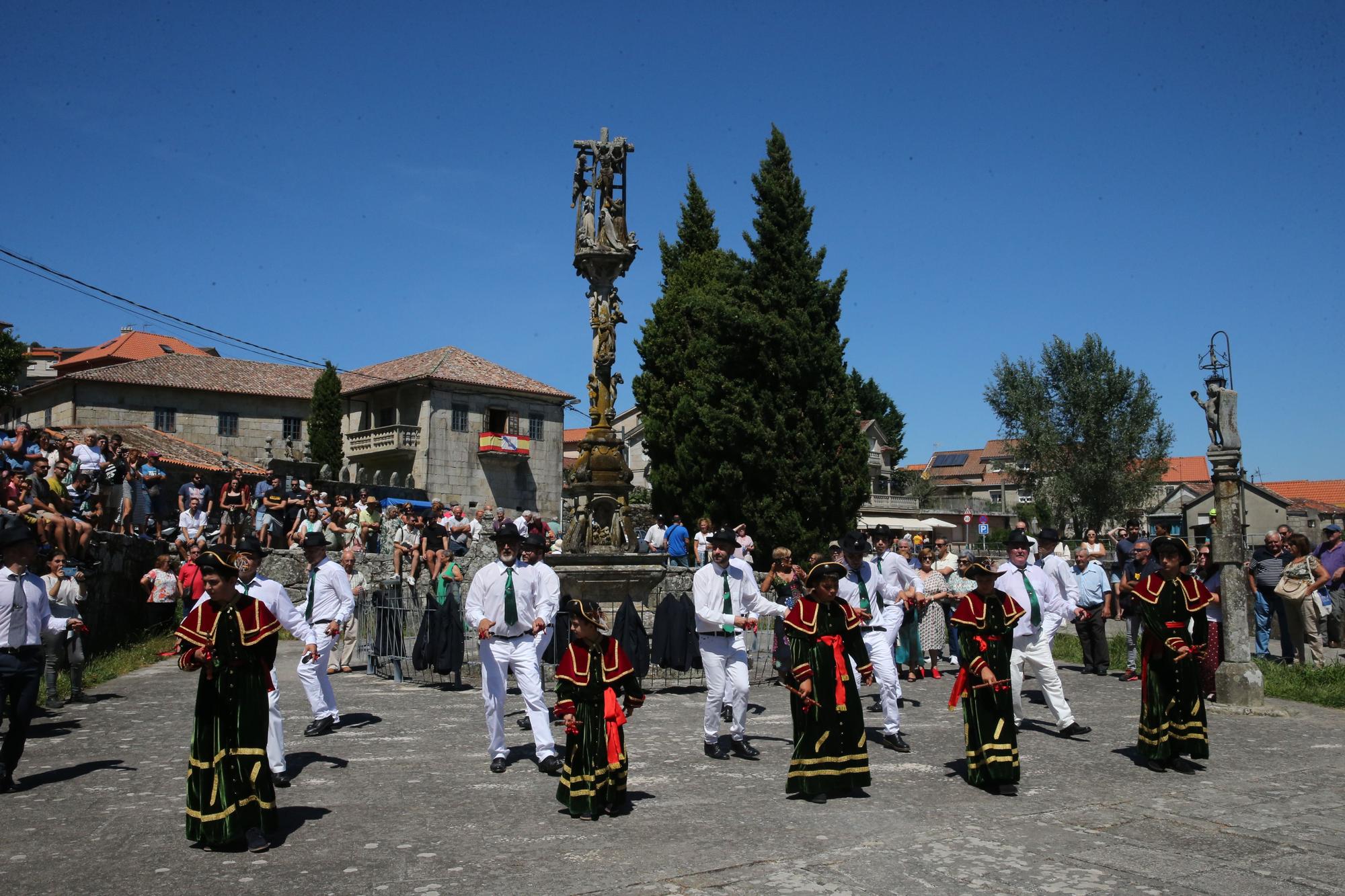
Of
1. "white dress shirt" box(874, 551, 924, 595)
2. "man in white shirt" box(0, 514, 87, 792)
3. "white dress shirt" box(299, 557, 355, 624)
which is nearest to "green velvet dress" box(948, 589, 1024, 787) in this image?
"white dress shirt" box(874, 551, 924, 595)

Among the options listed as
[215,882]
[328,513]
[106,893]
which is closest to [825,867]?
[215,882]

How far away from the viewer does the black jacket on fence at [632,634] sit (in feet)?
39.5

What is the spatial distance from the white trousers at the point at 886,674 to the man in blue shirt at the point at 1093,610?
539 cm

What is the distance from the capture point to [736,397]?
109 ft

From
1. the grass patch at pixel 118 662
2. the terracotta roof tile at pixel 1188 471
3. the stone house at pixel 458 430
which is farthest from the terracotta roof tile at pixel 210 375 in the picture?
the terracotta roof tile at pixel 1188 471

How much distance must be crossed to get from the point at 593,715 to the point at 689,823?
89cm

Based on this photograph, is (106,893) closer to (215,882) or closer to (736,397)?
(215,882)

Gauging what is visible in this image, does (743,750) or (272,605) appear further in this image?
(743,750)

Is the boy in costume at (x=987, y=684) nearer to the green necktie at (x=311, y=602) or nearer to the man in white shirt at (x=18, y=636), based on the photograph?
the green necktie at (x=311, y=602)

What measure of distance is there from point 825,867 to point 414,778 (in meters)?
3.54

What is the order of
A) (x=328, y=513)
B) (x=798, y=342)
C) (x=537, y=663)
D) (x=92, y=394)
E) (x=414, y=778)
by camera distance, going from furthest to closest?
1. (x=92, y=394)
2. (x=798, y=342)
3. (x=328, y=513)
4. (x=537, y=663)
5. (x=414, y=778)

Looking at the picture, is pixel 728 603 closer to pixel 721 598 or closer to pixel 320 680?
pixel 721 598

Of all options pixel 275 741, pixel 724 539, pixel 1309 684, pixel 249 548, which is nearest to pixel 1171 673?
pixel 724 539

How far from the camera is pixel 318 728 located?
9805mm
